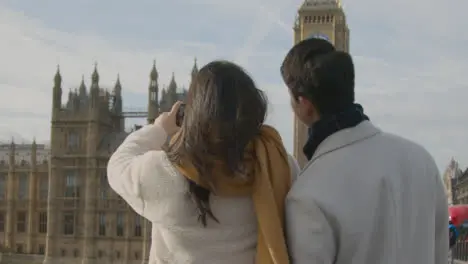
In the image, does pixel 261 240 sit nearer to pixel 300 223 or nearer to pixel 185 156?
pixel 300 223

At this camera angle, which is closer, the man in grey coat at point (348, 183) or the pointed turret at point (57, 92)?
the man in grey coat at point (348, 183)

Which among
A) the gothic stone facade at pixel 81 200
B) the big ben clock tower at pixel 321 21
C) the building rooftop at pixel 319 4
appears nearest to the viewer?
the gothic stone facade at pixel 81 200

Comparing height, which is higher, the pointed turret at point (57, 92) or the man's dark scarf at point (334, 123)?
the pointed turret at point (57, 92)

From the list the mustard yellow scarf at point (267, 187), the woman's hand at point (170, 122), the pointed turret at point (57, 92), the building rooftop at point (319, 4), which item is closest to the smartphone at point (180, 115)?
the woman's hand at point (170, 122)

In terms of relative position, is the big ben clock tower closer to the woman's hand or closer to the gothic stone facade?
the gothic stone facade

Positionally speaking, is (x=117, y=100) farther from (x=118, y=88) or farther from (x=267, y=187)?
(x=267, y=187)

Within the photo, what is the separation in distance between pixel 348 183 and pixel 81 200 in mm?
39041

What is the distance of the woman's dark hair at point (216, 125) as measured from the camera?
→ 2734 millimetres

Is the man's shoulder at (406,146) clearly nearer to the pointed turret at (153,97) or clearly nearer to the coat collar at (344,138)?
the coat collar at (344,138)

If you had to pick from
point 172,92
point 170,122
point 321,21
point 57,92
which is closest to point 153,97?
point 172,92

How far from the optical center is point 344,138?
2.82 m

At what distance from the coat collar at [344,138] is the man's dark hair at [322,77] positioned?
3.8 inches

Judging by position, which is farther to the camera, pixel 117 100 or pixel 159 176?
pixel 117 100

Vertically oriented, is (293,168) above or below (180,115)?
below
